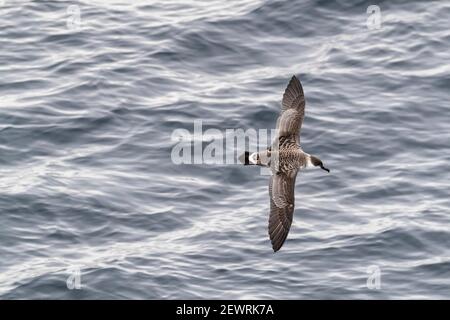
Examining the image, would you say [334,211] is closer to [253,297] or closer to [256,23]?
[253,297]

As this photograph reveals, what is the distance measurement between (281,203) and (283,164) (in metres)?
0.59

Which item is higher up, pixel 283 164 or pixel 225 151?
pixel 225 151

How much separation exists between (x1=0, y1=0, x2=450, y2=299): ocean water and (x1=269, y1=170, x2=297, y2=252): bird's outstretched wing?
848mm

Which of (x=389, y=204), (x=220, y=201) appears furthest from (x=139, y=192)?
(x=389, y=204)

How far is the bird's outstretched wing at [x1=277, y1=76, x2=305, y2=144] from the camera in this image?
15617mm

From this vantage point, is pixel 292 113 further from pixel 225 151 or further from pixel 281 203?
pixel 225 151

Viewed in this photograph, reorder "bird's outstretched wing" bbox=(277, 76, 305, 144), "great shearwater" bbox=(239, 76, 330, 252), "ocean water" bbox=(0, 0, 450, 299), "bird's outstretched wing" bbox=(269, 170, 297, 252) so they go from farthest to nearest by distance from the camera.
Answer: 1. "ocean water" bbox=(0, 0, 450, 299)
2. "bird's outstretched wing" bbox=(277, 76, 305, 144)
3. "bird's outstretched wing" bbox=(269, 170, 297, 252)
4. "great shearwater" bbox=(239, 76, 330, 252)

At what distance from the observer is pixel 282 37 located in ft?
72.3

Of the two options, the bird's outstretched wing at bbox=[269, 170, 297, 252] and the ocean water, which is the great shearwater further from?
the ocean water

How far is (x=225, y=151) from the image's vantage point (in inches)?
737

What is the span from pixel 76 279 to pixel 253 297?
2.42 meters

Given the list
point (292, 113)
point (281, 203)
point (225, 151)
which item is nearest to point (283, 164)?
point (281, 203)

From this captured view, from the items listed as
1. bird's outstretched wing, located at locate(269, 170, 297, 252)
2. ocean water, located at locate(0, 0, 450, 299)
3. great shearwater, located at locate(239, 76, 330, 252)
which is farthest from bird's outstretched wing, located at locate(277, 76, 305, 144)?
ocean water, located at locate(0, 0, 450, 299)

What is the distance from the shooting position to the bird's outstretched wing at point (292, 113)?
15.6 metres
